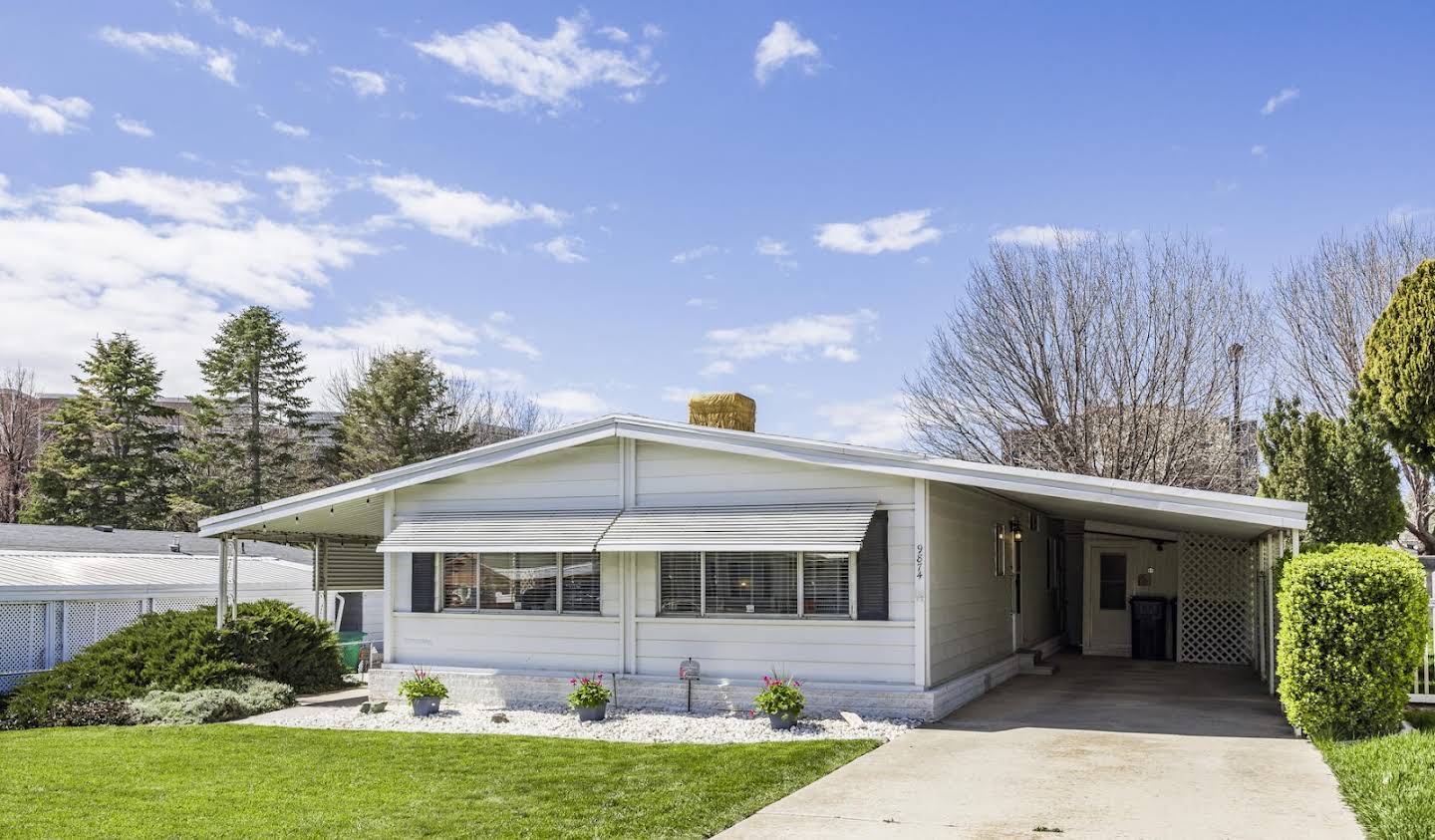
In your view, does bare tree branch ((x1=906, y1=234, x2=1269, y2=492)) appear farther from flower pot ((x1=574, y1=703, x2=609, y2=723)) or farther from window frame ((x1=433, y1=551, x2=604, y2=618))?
flower pot ((x1=574, y1=703, x2=609, y2=723))

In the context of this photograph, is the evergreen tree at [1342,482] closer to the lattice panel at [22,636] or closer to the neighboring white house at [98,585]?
the neighboring white house at [98,585]

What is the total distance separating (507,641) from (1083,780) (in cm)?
680

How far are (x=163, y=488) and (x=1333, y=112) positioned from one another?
33.4 m

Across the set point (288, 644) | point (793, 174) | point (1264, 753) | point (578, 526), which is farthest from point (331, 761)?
point (793, 174)

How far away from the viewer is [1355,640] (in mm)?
8383

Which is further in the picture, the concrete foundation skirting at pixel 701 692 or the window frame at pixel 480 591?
the window frame at pixel 480 591

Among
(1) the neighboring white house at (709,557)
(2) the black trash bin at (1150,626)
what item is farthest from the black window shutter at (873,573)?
(2) the black trash bin at (1150,626)

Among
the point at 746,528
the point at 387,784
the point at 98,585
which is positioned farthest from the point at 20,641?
the point at 746,528

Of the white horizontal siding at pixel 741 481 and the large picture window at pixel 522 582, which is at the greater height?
the white horizontal siding at pixel 741 481

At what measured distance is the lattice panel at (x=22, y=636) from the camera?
578 inches

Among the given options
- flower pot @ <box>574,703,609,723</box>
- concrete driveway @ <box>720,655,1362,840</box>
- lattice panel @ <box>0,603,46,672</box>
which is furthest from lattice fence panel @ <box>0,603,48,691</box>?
concrete driveway @ <box>720,655,1362,840</box>

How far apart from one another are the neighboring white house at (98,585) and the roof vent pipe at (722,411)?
582 centimetres

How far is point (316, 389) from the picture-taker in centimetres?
3869

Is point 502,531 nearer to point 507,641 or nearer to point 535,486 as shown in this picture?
point 535,486
